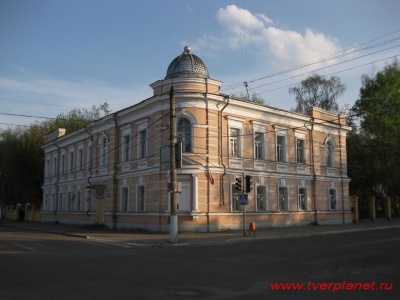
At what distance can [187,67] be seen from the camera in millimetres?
27703

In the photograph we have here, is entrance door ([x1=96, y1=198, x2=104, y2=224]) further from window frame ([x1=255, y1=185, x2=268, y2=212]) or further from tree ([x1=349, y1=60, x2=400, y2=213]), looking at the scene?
tree ([x1=349, y1=60, x2=400, y2=213])

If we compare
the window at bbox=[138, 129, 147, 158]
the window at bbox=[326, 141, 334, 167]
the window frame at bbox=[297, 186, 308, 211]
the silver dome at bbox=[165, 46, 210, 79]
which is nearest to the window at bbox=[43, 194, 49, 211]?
the window at bbox=[138, 129, 147, 158]

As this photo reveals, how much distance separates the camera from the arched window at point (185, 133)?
26.3 metres

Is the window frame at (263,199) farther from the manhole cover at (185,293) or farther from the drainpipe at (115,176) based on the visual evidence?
the manhole cover at (185,293)

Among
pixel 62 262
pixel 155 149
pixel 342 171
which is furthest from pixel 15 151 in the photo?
pixel 62 262

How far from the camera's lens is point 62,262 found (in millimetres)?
12867

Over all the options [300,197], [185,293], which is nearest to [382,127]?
[300,197]

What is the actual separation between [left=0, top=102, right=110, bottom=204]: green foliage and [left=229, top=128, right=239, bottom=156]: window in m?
29.3

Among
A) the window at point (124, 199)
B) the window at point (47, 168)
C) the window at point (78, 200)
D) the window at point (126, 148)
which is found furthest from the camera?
the window at point (47, 168)

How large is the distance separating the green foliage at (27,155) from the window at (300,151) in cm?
2989

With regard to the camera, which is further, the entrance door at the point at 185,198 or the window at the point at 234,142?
the window at the point at 234,142

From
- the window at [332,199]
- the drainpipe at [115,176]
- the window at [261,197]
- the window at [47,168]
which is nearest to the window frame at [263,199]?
the window at [261,197]

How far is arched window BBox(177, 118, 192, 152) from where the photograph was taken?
26.3 meters

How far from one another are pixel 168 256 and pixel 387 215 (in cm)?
3136
